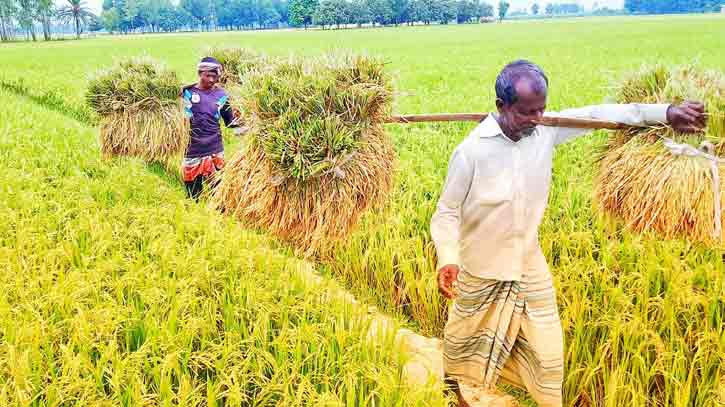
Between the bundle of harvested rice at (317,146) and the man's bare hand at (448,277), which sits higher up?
the bundle of harvested rice at (317,146)

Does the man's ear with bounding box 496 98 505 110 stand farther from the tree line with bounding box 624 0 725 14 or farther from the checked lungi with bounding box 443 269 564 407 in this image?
the tree line with bounding box 624 0 725 14

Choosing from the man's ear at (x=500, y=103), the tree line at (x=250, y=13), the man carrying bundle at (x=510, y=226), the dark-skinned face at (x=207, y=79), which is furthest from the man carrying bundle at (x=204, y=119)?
the tree line at (x=250, y=13)

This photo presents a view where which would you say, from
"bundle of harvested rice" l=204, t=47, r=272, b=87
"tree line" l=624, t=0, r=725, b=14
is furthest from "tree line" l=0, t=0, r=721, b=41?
"bundle of harvested rice" l=204, t=47, r=272, b=87

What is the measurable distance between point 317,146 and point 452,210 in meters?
1.00

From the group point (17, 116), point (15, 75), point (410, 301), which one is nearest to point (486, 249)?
point (410, 301)

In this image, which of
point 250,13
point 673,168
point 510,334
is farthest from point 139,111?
point 250,13

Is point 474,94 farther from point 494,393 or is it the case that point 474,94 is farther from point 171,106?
point 494,393

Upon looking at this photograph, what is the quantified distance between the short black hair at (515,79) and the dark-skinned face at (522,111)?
0.01 meters

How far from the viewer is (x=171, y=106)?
17.9 feet

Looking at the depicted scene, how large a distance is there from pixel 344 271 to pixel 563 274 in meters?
1.60

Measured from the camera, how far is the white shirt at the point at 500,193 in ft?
7.03

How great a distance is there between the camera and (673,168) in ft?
7.41

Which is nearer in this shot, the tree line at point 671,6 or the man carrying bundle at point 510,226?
the man carrying bundle at point 510,226

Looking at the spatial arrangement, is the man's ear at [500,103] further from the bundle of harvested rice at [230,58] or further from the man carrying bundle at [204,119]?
the bundle of harvested rice at [230,58]
